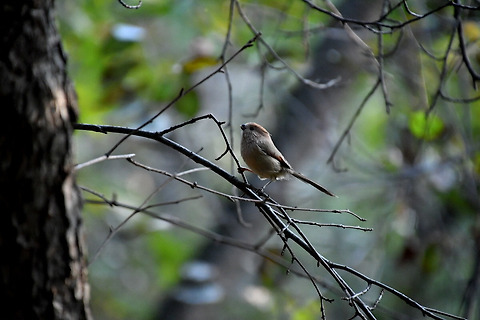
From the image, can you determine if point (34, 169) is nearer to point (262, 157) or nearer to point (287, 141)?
point (262, 157)

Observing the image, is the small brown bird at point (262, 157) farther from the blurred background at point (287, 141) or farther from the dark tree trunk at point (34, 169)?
the dark tree trunk at point (34, 169)

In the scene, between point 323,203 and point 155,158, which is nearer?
point 323,203

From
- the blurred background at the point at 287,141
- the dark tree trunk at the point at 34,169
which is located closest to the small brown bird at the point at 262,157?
the blurred background at the point at 287,141

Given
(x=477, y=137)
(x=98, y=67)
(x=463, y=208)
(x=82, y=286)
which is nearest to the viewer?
(x=82, y=286)

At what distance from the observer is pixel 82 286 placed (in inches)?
68.9

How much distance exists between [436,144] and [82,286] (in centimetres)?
497

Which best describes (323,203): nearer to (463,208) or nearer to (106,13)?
(463,208)

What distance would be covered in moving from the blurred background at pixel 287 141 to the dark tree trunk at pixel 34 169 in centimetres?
246

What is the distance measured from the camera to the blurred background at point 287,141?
15.5 ft

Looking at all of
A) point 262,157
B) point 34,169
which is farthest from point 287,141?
point 34,169

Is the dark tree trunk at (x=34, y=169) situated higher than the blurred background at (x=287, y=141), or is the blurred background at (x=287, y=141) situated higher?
the blurred background at (x=287, y=141)

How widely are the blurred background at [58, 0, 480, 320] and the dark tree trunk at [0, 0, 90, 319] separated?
8.07 ft

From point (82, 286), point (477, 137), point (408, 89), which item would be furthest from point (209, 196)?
point (82, 286)

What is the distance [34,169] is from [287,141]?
4.90 m
